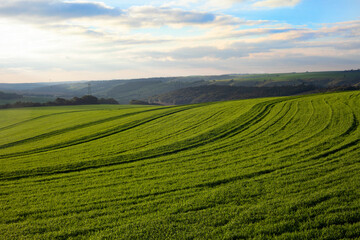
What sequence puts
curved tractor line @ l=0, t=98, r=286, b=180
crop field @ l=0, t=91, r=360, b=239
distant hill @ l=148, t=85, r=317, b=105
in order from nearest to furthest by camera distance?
1. crop field @ l=0, t=91, r=360, b=239
2. curved tractor line @ l=0, t=98, r=286, b=180
3. distant hill @ l=148, t=85, r=317, b=105

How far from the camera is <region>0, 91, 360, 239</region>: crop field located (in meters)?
8.12

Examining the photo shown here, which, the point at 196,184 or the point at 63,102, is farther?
the point at 63,102

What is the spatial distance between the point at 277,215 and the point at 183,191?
3892 millimetres

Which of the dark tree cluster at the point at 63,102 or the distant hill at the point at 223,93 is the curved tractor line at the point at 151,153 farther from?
the distant hill at the point at 223,93

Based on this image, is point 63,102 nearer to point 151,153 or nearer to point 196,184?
point 151,153

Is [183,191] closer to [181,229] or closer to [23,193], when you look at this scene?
[181,229]

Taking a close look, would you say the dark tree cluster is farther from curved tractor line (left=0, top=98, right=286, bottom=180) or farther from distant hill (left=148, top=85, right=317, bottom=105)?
curved tractor line (left=0, top=98, right=286, bottom=180)

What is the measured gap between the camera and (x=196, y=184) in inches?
452

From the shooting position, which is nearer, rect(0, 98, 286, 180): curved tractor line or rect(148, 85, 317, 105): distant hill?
rect(0, 98, 286, 180): curved tractor line

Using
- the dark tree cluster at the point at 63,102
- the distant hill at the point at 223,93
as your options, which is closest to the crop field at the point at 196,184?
the dark tree cluster at the point at 63,102

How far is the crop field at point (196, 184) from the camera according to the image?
8.12m

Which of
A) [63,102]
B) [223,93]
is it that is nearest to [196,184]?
[63,102]

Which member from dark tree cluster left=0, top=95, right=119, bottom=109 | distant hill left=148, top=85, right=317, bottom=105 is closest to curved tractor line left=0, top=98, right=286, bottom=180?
dark tree cluster left=0, top=95, right=119, bottom=109

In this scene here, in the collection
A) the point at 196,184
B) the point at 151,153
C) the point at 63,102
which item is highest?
the point at 63,102
